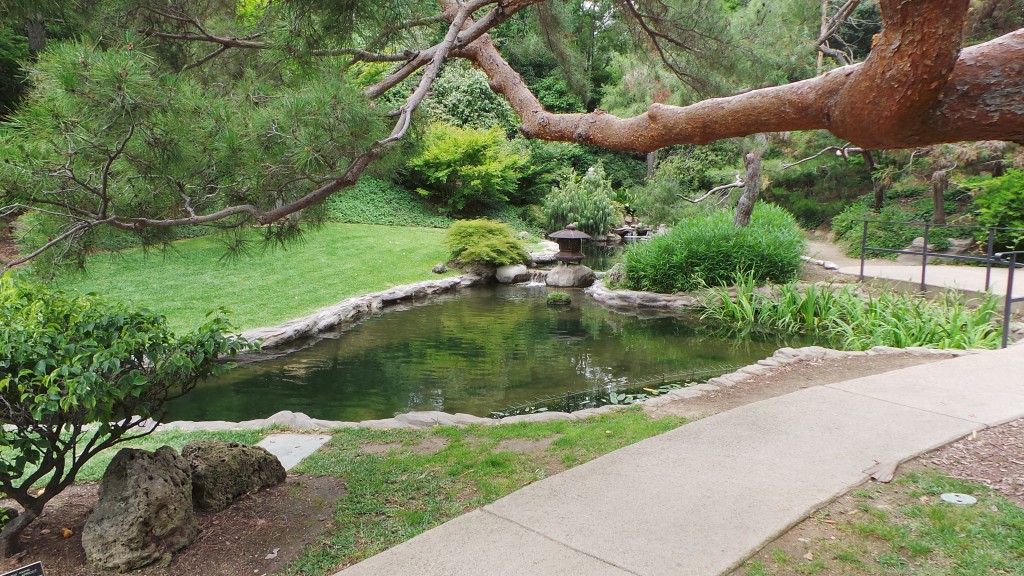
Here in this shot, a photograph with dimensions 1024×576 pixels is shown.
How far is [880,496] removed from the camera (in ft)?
9.17

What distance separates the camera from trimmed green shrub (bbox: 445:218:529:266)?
12.4 m

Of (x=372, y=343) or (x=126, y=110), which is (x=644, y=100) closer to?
(x=372, y=343)

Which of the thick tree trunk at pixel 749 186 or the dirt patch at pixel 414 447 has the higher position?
the thick tree trunk at pixel 749 186

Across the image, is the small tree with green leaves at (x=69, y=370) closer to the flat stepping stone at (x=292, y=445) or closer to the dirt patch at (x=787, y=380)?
the flat stepping stone at (x=292, y=445)

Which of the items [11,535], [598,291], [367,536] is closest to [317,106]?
[367,536]

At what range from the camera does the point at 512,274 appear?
492 inches

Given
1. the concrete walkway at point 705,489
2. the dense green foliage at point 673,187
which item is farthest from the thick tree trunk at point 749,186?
the concrete walkway at point 705,489

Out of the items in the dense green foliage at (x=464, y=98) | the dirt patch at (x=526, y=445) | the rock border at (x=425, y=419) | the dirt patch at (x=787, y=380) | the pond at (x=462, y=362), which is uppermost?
the dense green foliage at (x=464, y=98)

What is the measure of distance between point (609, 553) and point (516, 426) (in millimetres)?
1958

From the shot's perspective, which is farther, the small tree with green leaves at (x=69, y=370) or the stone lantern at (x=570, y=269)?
the stone lantern at (x=570, y=269)

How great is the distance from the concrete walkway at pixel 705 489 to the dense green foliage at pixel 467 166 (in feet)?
45.9

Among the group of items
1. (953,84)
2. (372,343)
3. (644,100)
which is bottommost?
(372,343)

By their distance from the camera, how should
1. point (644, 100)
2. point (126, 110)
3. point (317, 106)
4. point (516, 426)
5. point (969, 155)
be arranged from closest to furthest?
point (126, 110) < point (317, 106) < point (516, 426) < point (969, 155) < point (644, 100)

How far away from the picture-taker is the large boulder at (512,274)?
12.5m
